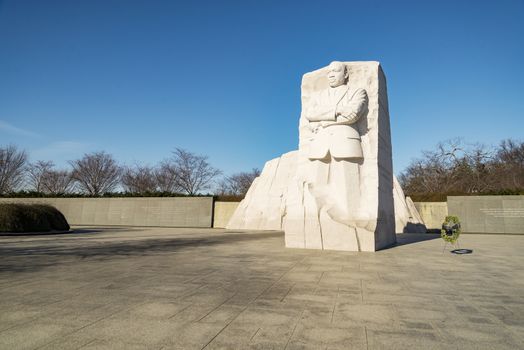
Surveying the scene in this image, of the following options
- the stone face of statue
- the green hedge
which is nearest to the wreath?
the stone face of statue

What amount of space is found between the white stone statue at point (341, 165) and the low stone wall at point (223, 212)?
1497 centimetres

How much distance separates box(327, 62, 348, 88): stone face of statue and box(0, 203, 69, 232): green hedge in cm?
1376

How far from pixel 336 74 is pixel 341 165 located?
2479 millimetres

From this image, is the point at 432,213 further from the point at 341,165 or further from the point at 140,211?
the point at 140,211

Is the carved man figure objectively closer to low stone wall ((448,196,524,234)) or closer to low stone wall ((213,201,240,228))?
low stone wall ((448,196,524,234))

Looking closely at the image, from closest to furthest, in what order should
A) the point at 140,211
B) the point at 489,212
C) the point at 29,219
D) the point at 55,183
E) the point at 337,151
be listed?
the point at 337,151 → the point at 29,219 → the point at 489,212 → the point at 140,211 → the point at 55,183

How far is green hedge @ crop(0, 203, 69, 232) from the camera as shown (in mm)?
13184

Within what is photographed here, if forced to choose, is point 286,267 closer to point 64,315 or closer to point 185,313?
point 185,313

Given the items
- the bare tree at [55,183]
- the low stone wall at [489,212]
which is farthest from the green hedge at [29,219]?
the bare tree at [55,183]

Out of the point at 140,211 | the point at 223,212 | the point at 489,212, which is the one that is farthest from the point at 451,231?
the point at 140,211

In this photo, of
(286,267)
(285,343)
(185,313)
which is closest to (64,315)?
(185,313)

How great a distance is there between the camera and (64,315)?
2.83 m

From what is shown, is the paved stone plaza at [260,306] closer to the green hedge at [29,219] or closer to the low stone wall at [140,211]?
the green hedge at [29,219]

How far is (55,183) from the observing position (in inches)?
1711
